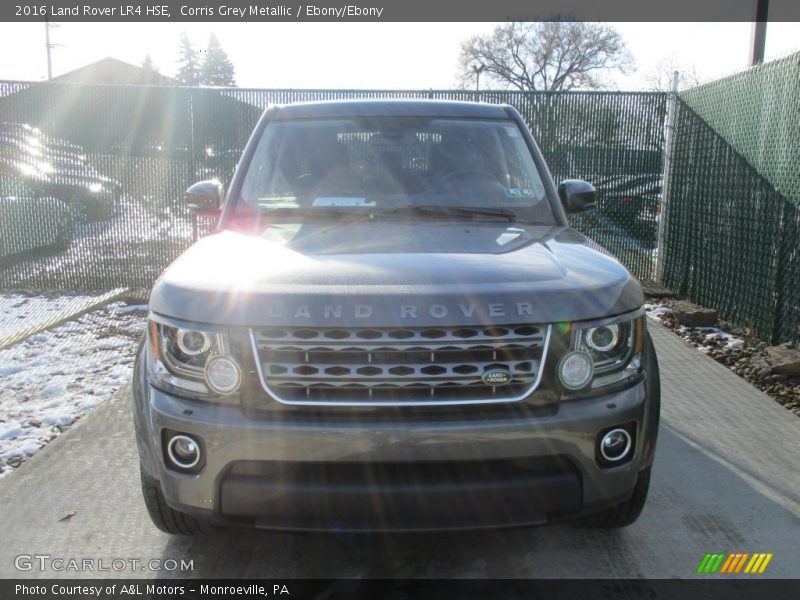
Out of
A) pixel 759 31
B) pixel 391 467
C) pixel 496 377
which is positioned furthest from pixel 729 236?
pixel 391 467

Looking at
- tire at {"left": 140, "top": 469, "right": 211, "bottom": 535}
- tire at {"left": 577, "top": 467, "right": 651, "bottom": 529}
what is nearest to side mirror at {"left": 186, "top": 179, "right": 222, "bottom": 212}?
tire at {"left": 140, "top": 469, "right": 211, "bottom": 535}

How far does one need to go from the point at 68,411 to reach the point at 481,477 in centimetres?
335

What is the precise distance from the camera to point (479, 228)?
3.21 meters

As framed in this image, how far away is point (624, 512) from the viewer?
2.81 metres

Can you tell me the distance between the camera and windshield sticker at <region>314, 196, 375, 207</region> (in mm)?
3459

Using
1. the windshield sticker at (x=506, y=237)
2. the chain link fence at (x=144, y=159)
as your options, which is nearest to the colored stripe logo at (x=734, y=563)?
the windshield sticker at (x=506, y=237)

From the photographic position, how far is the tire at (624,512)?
272 centimetres

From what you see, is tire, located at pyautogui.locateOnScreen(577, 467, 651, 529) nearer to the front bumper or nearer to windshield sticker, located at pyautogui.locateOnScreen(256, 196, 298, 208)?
the front bumper

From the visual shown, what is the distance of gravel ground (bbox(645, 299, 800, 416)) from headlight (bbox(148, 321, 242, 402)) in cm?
402

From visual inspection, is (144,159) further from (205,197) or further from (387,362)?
(387,362)

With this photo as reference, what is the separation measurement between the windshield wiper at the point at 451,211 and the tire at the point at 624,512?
4.49 ft

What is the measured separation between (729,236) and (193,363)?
20.9ft

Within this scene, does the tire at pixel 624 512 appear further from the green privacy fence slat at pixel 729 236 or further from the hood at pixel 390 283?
the green privacy fence slat at pixel 729 236

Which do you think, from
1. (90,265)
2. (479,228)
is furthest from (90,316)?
(479,228)
